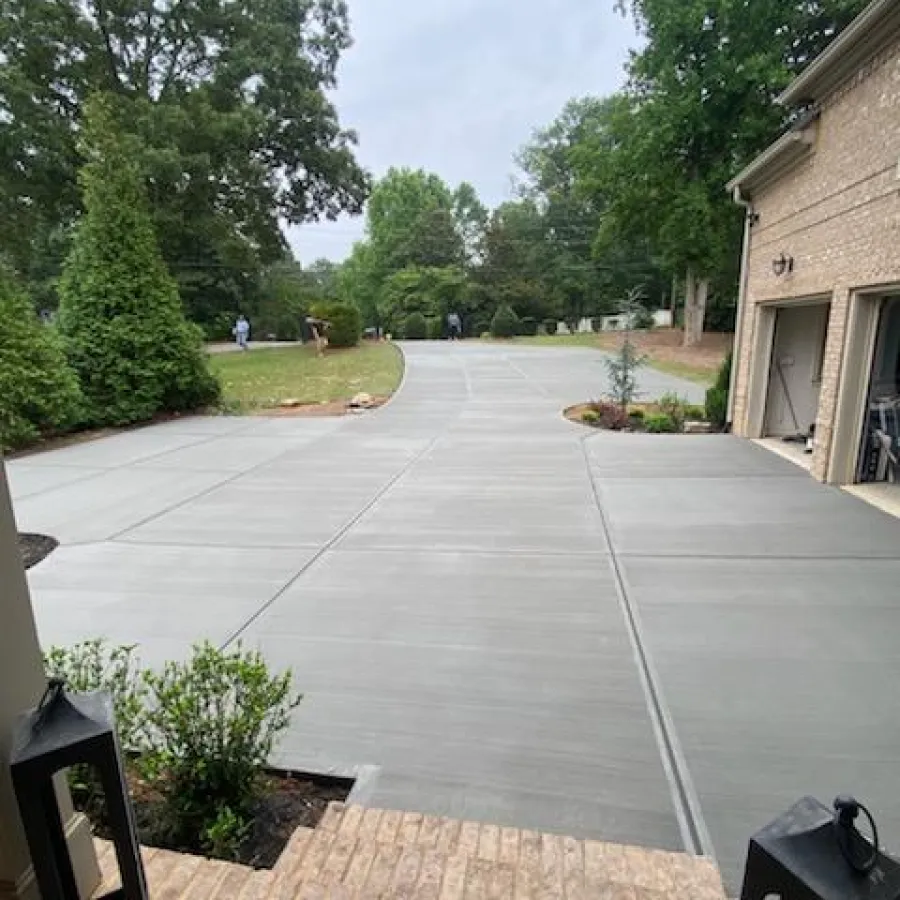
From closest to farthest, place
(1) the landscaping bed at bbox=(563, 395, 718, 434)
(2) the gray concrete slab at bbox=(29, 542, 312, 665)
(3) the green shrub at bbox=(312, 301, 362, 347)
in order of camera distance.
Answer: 1. (2) the gray concrete slab at bbox=(29, 542, 312, 665)
2. (1) the landscaping bed at bbox=(563, 395, 718, 434)
3. (3) the green shrub at bbox=(312, 301, 362, 347)

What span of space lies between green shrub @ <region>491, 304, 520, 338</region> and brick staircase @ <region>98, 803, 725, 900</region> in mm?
30346

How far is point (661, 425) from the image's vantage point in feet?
31.9

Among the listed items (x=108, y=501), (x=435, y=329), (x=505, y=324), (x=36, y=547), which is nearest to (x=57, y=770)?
(x=36, y=547)

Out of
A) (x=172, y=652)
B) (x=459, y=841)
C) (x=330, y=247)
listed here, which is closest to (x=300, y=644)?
(x=172, y=652)

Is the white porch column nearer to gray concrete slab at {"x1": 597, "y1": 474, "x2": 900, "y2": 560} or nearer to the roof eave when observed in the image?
gray concrete slab at {"x1": 597, "y1": 474, "x2": 900, "y2": 560}

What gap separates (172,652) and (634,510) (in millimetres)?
3875

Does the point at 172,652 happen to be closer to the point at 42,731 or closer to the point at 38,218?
the point at 42,731

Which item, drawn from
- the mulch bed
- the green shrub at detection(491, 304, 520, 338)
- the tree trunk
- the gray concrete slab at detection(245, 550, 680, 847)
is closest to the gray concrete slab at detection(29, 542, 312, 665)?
the gray concrete slab at detection(245, 550, 680, 847)

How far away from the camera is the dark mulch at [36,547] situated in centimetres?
448

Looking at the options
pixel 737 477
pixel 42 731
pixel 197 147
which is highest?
pixel 197 147

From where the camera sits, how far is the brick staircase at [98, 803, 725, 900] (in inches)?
63.3

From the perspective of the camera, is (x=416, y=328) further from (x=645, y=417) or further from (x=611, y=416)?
(x=645, y=417)

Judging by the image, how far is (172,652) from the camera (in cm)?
322

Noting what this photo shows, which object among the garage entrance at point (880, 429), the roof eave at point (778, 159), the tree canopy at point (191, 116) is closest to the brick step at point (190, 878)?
the garage entrance at point (880, 429)
